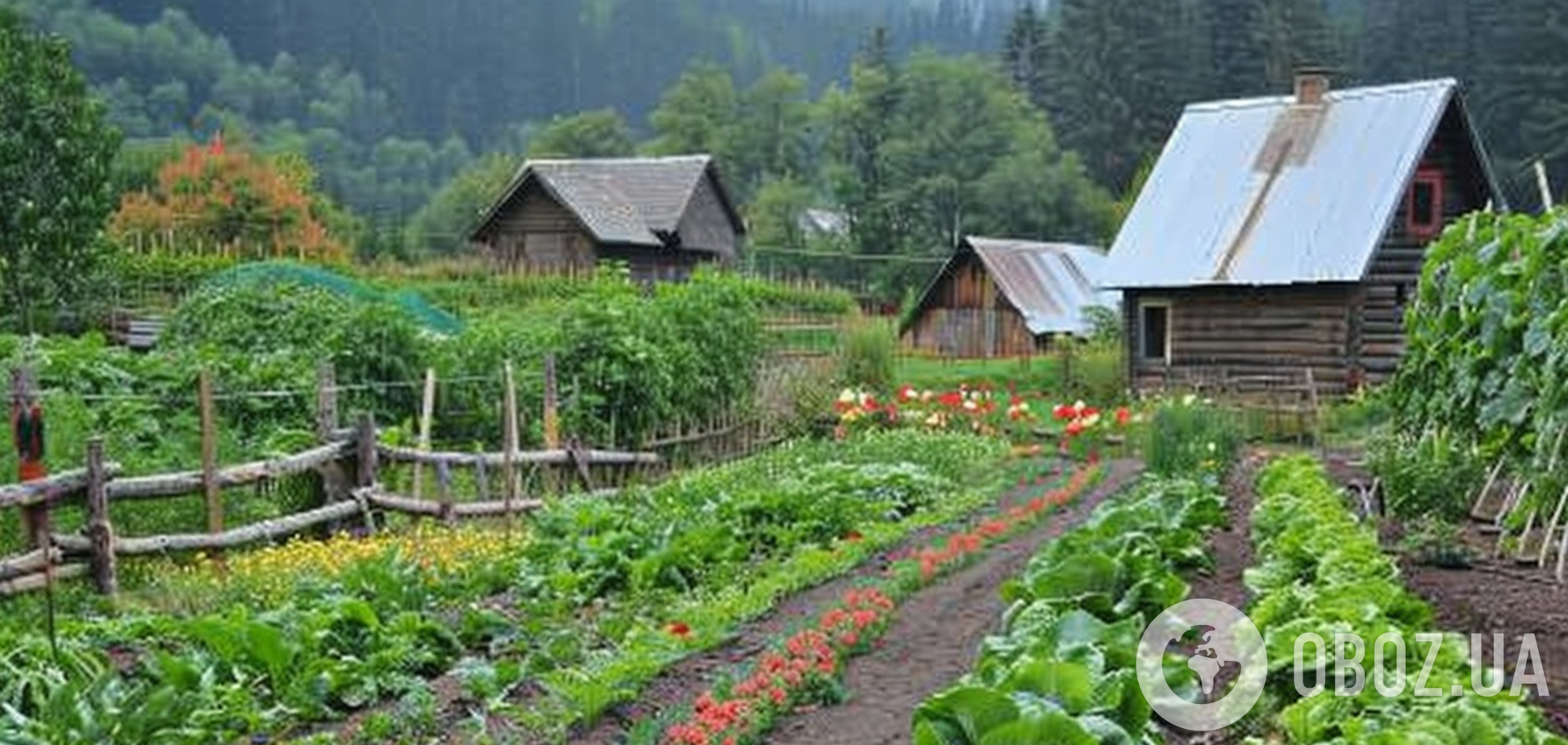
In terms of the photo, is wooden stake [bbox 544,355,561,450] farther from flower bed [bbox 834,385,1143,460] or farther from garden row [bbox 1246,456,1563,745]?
garden row [bbox 1246,456,1563,745]

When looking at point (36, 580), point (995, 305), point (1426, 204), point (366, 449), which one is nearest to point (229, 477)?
point (366, 449)

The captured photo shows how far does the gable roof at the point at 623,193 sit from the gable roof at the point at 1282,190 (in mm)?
16698

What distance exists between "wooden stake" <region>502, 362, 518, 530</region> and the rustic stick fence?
18mm

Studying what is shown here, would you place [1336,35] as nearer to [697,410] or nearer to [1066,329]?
[1066,329]

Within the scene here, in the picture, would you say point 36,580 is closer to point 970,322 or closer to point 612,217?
point 970,322

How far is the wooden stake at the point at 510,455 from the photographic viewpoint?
49.4 feet

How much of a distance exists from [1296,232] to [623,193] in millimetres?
22484

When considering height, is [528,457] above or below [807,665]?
above

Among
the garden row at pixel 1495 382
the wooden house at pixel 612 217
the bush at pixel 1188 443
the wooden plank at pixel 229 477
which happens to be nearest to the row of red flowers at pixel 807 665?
the garden row at pixel 1495 382

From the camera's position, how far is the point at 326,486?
14.9 metres

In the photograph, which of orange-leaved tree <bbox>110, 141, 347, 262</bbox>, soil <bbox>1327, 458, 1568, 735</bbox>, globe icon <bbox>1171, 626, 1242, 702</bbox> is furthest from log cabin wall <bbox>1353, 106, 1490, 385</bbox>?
orange-leaved tree <bbox>110, 141, 347, 262</bbox>

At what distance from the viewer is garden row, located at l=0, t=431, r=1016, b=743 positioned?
757cm

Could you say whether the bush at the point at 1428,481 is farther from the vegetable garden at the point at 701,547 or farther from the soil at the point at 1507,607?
the soil at the point at 1507,607

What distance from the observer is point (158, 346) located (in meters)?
20.2
